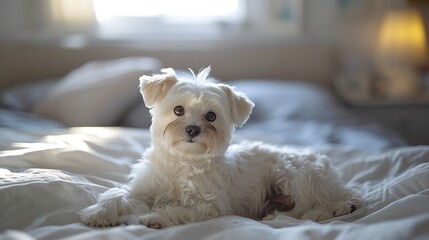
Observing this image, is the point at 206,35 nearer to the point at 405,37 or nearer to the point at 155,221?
the point at 405,37

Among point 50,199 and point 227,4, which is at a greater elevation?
point 227,4

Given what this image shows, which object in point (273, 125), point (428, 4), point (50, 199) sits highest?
point (428, 4)

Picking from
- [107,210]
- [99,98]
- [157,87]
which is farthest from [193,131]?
[99,98]

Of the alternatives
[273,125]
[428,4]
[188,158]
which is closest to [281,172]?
[188,158]

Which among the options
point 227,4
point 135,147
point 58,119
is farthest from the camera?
point 227,4

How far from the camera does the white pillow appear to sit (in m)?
2.67

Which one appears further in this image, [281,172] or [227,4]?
[227,4]

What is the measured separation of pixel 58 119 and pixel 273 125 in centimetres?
122

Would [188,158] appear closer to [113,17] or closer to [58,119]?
[58,119]

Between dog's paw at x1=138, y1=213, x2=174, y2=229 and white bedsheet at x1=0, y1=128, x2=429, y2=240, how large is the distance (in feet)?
0.22

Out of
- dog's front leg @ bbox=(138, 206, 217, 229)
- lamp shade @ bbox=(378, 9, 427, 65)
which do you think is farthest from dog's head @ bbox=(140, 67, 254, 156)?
lamp shade @ bbox=(378, 9, 427, 65)

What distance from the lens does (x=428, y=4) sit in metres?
3.78

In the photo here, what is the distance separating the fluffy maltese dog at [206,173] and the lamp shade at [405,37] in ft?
7.41

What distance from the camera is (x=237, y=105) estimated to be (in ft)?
5.27
